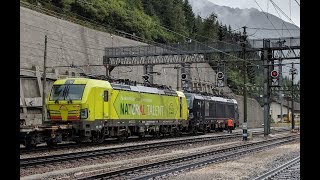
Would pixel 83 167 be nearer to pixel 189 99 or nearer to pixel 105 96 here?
pixel 105 96

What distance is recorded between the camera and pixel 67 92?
22.8 m

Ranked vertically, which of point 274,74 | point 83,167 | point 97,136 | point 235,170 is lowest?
point 235,170

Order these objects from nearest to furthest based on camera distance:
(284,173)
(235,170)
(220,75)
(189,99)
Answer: (284,173), (235,170), (189,99), (220,75)

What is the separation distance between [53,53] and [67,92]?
27024 millimetres

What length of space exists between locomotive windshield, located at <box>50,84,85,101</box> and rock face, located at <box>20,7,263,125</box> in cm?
1057

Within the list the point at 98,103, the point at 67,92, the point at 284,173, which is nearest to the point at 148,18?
the point at 98,103

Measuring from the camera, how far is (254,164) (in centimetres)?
1720

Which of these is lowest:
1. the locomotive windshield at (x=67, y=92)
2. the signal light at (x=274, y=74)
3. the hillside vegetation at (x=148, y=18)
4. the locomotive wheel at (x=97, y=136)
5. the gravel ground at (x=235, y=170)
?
the gravel ground at (x=235, y=170)

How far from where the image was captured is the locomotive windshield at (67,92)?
22.5 meters

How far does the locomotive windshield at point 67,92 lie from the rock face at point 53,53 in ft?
34.7

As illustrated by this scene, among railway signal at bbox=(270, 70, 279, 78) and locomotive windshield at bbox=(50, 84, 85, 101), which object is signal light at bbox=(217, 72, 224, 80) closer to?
railway signal at bbox=(270, 70, 279, 78)

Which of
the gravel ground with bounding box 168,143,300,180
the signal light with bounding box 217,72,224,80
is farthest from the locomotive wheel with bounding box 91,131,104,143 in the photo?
the signal light with bounding box 217,72,224,80

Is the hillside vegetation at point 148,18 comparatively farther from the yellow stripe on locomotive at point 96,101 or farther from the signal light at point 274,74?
the yellow stripe on locomotive at point 96,101

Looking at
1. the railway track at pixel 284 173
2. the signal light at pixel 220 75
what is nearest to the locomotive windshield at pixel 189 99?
the signal light at pixel 220 75
